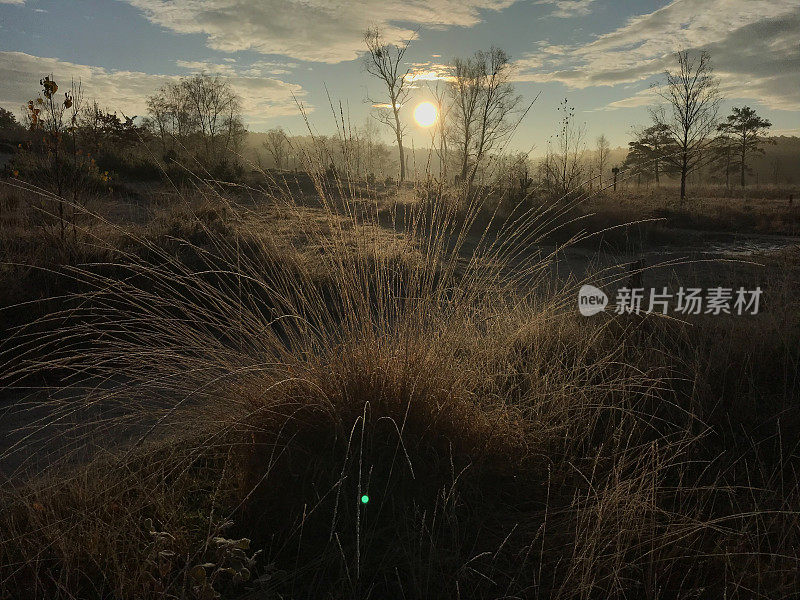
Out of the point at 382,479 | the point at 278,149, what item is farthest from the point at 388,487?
the point at 278,149

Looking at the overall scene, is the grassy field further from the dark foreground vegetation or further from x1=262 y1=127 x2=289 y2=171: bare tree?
x1=262 y1=127 x2=289 y2=171: bare tree

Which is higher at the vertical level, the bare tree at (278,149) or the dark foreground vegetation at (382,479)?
the bare tree at (278,149)

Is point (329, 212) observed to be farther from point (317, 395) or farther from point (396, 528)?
point (396, 528)

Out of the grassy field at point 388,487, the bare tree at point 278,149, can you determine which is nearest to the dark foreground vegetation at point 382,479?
the grassy field at point 388,487

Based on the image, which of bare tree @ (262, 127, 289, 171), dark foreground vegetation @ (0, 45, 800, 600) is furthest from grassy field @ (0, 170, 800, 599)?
bare tree @ (262, 127, 289, 171)

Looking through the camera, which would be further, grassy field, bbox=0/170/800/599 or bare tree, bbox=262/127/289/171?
bare tree, bbox=262/127/289/171

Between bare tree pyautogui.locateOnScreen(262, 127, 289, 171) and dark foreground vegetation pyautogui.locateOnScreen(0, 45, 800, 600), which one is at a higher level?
bare tree pyautogui.locateOnScreen(262, 127, 289, 171)

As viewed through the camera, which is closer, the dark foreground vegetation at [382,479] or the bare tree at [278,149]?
the dark foreground vegetation at [382,479]

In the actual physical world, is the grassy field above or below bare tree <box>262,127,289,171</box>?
below

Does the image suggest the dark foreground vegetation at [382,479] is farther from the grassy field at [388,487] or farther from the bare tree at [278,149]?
the bare tree at [278,149]

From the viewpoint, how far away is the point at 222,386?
2.51 meters

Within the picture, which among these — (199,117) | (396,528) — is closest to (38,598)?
(396,528)

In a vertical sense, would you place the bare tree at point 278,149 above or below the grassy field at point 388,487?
above

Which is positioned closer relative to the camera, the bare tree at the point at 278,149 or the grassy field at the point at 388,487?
the grassy field at the point at 388,487
